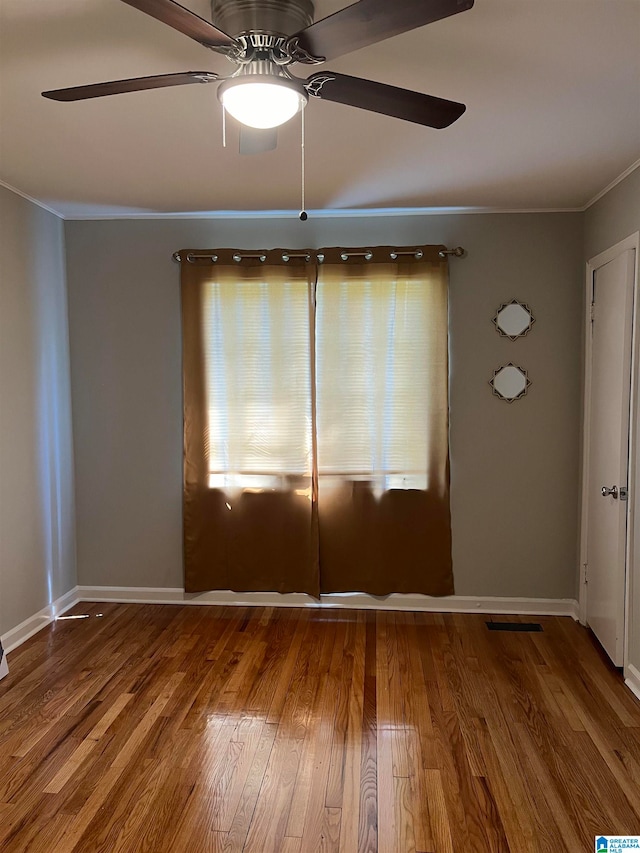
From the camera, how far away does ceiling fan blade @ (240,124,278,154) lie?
2.08 metres

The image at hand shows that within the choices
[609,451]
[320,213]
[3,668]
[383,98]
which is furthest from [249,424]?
[383,98]

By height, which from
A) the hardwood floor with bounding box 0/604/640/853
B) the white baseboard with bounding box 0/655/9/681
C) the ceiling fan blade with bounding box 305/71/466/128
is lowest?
the hardwood floor with bounding box 0/604/640/853

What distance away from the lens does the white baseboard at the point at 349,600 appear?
13.8 feet

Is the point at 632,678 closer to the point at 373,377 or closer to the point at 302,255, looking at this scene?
the point at 373,377

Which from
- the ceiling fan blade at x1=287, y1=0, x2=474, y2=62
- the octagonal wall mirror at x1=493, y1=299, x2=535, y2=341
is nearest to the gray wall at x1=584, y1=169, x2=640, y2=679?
the octagonal wall mirror at x1=493, y1=299, x2=535, y2=341

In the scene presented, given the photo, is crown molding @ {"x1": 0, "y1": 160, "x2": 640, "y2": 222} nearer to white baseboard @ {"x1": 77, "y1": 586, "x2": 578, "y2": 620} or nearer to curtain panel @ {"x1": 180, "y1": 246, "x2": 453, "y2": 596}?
curtain panel @ {"x1": 180, "y1": 246, "x2": 453, "y2": 596}

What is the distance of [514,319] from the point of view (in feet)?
13.5

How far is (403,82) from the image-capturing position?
227cm

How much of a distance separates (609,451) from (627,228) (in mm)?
1153

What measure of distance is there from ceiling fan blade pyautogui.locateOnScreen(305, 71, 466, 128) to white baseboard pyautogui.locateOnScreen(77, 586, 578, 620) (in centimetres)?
316

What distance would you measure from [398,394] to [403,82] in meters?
2.14

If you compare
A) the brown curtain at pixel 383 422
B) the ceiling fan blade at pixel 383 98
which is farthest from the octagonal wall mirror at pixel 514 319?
the ceiling fan blade at pixel 383 98

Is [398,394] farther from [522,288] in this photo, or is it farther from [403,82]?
[403,82]

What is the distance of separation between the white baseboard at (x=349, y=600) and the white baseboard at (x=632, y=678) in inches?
34.4
